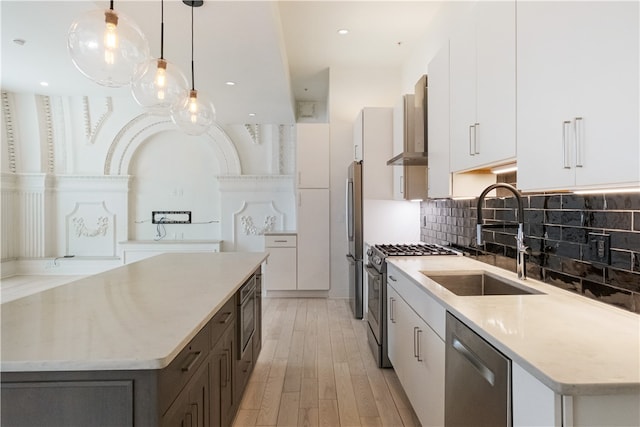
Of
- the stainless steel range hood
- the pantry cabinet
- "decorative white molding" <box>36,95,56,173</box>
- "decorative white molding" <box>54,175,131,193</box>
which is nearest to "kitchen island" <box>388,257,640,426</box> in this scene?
the stainless steel range hood

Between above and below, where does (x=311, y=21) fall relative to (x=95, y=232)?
above

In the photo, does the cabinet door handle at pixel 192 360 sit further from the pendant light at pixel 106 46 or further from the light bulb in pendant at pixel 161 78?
the light bulb in pendant at pixel 161 78

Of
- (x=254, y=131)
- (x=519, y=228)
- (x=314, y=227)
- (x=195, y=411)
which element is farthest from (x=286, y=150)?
(x=195, y=411)

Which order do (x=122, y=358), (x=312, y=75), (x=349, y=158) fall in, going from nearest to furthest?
(x=122, y=358) < (x=349, y=158) < (x=312, y=75)

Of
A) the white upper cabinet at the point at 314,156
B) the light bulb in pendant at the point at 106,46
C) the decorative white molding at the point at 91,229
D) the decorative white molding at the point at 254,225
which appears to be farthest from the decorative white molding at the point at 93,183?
the light bulb in pendant at the point at 106,46

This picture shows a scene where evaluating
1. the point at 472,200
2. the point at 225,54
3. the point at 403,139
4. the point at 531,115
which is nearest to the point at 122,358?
the point at 531,115

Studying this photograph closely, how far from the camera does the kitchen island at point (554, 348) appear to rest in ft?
2.78

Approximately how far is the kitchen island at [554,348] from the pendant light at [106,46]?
6.12 feet

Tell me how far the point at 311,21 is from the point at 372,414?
3.78 meters

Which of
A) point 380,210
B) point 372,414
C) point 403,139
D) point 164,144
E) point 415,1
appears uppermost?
point 415,1

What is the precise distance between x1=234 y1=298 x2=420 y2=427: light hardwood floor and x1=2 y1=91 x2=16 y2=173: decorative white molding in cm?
551

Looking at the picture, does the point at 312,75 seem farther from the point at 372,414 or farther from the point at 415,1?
the point at 372,414

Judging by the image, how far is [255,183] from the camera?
627cm

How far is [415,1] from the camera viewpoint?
3.40 m
